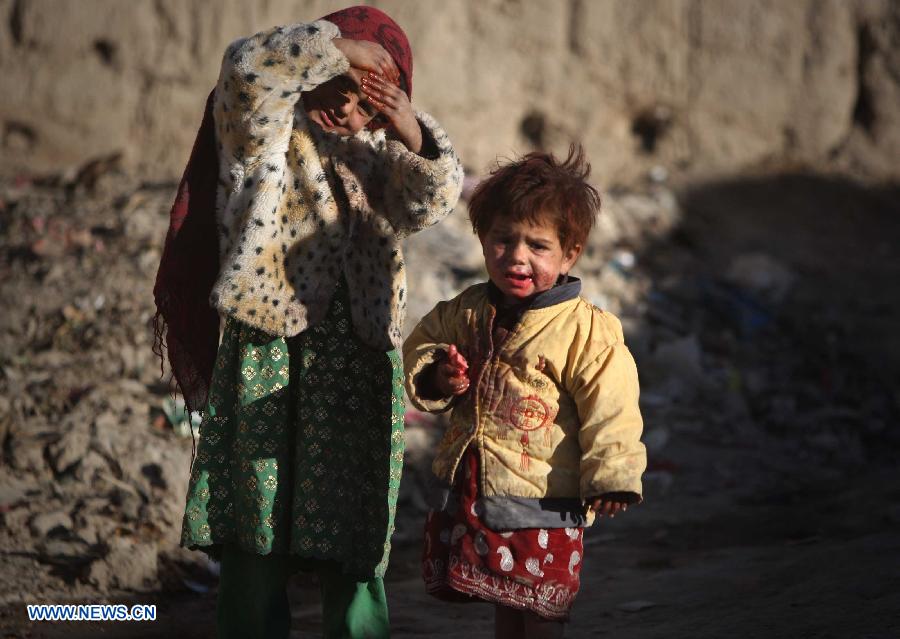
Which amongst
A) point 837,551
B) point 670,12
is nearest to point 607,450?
point 837,551

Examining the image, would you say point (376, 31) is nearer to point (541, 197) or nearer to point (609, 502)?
point (541, 197)

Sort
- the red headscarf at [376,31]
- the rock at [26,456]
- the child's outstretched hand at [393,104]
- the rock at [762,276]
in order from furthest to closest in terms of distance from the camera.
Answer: the rock at [762,276] → the rock at [26,456] → the red headscarf at [376,31] → the child's outstretched hand at [393,104]

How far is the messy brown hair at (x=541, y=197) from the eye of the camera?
2.54 meters

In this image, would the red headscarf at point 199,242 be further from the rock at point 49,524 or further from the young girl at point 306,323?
the rock at point 49,524

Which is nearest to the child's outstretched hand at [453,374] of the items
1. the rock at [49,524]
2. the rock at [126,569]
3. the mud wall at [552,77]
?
the rock at [126,569]

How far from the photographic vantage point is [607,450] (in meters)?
2.45

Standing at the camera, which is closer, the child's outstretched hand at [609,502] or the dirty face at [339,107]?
the child's outstretched hand at [609,502]

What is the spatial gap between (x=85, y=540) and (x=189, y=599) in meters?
0.49

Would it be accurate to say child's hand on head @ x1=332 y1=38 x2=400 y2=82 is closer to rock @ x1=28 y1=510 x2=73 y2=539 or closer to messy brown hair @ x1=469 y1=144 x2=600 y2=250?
messy brown hair @ x1=469 y1=144 x2=600 y2=250

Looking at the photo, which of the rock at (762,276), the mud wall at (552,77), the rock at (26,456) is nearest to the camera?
the rock at (26,456)

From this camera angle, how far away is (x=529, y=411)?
254 cm

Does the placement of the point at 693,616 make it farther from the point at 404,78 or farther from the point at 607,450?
the point at 404,78

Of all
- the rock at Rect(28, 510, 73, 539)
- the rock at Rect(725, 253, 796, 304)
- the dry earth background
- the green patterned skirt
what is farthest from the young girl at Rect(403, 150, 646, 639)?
the rock at Rect(725, 253, 796, 304)

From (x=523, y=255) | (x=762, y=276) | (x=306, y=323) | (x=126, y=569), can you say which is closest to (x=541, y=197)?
(x=523, y=255)
